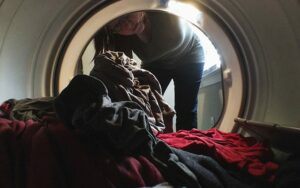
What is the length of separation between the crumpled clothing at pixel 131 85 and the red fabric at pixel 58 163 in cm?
50

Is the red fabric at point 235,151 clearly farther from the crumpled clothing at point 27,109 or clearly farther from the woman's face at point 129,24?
the woman's face at point 129,24

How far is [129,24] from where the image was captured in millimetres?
1491

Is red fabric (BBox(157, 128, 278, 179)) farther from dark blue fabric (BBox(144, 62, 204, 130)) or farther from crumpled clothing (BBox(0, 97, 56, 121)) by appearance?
dark blue fabric (BBox(144, 62, 204, 130))

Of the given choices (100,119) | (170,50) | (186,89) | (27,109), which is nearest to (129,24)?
(170,50)

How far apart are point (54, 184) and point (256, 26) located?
814 mm

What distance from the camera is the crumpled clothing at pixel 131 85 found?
Result: 1051 millimetres

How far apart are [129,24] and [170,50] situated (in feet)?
0.72

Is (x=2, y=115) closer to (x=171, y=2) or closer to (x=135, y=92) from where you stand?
(x=135, y=92)

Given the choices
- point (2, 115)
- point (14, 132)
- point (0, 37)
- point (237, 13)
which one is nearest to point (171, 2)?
point (237, 13)

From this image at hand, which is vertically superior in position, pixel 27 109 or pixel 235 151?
pixel 27 109

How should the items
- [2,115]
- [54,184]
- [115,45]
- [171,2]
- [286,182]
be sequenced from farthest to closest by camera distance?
1. [115,45]
2. [171,2]
3. [2,115]
4. [286,182]
5. [54,184]

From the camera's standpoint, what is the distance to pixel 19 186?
48 centimetres

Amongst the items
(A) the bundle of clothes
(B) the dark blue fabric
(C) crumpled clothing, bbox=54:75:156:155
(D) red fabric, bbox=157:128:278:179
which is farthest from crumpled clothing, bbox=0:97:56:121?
(B) the dark blue fabric

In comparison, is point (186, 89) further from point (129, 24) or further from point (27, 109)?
point (27, 109)
